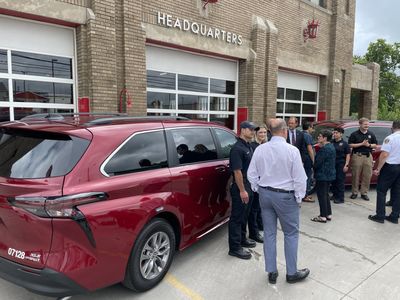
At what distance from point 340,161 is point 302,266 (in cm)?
331

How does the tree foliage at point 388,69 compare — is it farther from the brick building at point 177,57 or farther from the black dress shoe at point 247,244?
the black dress shoe at point 247,244

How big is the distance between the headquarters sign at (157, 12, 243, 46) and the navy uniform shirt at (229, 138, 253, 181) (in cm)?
511

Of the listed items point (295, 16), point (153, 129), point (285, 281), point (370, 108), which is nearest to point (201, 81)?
point (295, 16)

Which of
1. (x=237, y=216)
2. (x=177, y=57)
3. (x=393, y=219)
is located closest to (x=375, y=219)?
(x=393, y=219)

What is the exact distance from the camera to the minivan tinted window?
2.93m

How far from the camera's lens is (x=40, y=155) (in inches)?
107

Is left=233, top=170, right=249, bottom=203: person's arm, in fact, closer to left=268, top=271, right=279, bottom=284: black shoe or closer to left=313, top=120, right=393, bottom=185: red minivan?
left=268, top=271, right=279, bottom=284: black shoe

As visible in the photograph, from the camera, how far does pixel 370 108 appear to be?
17.8 m

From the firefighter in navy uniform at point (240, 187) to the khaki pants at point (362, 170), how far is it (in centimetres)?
411

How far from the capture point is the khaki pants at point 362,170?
7074mm

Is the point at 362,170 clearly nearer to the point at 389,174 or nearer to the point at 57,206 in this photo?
the point at 389,174

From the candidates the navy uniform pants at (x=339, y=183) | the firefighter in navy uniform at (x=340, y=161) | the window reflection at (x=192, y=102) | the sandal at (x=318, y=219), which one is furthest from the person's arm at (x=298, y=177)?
the window reflection at (x=192, y=102)

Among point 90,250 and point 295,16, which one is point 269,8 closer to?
point 295,16

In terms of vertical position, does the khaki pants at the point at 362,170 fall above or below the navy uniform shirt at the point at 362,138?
below
